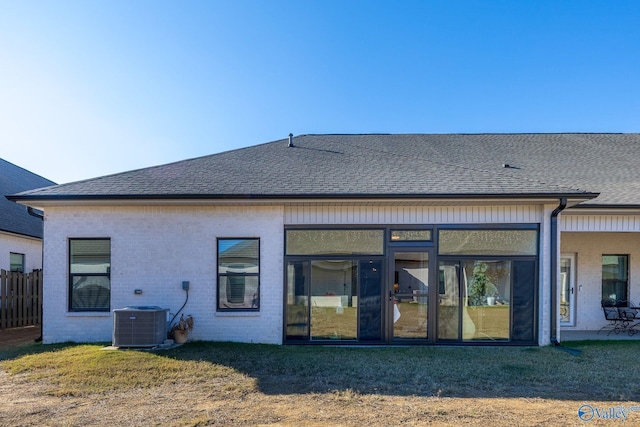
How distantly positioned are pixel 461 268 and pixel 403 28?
28.7ft

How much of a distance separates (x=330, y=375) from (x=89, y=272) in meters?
6.08

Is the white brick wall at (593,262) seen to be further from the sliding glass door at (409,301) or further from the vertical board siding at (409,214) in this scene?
the sliding glass door at (409,301)

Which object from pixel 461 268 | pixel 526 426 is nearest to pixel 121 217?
pixel 461 268

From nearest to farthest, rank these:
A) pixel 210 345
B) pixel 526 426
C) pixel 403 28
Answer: pixel 526 426 → pixel 210 345 → pixel 403 28

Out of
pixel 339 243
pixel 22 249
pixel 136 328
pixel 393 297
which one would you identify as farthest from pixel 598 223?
pixel 22 249

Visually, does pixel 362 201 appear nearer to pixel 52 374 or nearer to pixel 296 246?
pixel 296 246

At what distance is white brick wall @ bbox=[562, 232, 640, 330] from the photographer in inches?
417

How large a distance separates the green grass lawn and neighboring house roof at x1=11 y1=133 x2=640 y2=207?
3.19 m

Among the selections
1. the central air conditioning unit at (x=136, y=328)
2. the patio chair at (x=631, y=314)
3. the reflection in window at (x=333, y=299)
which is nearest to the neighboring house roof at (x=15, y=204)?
the central air conditioning unit at (x=136, y=328)

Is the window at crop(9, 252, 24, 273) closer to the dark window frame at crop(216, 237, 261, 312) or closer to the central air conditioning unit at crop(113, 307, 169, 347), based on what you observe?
the central air conditioning unit at crop(113, 307, 169, 347)

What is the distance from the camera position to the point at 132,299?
8.52 m

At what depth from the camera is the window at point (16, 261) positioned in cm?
1323

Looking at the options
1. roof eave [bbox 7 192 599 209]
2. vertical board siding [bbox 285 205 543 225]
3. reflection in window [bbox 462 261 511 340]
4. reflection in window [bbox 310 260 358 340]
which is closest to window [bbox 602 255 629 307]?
roof eave [bbox 7 192 599 209]

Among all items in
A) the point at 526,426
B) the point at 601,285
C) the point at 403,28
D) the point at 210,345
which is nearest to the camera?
the point at 526,426
